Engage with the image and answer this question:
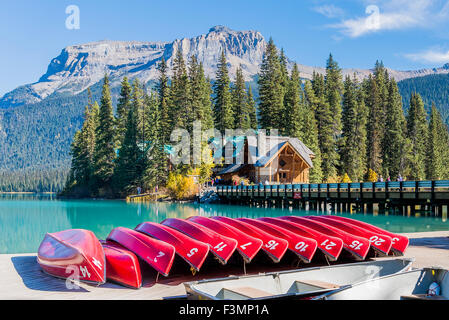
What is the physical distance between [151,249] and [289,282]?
3.11m

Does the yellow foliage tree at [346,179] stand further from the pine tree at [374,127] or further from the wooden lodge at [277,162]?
the wooden lodge at [277,162]

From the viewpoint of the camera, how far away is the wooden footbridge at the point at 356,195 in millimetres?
29184

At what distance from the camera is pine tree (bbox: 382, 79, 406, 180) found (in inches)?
2601

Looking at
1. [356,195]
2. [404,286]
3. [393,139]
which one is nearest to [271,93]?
[393,139]

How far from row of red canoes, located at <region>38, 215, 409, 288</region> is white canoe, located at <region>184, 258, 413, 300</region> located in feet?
6.00

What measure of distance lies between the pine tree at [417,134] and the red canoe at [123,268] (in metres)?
63.4

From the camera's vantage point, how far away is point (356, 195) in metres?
33.9

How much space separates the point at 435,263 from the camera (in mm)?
11039

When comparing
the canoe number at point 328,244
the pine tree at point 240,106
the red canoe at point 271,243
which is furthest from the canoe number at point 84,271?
the pine tree at point 240,106

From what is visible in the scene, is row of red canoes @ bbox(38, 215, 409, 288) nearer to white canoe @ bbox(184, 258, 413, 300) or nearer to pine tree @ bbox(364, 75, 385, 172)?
white canoe @ bbox(184, 258, 413, 300)

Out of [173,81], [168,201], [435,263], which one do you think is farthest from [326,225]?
[173,81]

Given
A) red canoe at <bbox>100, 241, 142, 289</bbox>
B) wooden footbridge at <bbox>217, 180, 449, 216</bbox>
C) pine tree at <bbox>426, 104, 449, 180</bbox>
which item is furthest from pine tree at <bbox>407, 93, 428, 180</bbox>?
red canoe at <bbox>100, 241, 142, 289</bbox>
